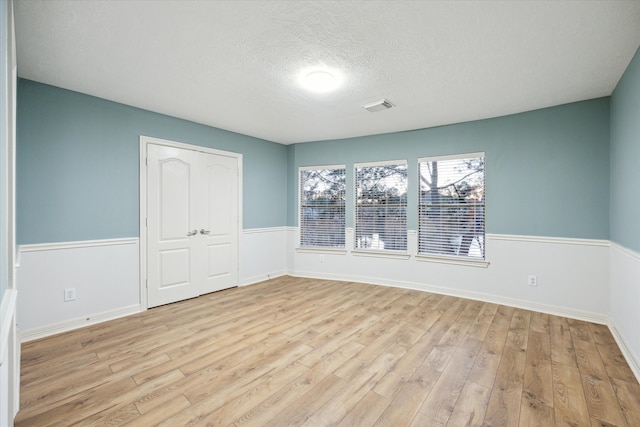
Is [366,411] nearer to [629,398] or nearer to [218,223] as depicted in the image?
[629,398]

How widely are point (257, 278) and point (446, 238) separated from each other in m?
3.21

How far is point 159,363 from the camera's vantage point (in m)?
2.46

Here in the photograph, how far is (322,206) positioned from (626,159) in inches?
158

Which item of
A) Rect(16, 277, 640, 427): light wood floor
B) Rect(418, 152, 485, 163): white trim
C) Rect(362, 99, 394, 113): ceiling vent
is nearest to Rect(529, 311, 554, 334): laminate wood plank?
Rect(16, 277, 640, 427): light wood floor

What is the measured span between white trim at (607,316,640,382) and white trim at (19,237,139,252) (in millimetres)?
5038

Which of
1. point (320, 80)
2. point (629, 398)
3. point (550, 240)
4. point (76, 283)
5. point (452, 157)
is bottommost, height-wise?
point (629, 398)

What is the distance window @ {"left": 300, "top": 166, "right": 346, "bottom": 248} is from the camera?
5434mm

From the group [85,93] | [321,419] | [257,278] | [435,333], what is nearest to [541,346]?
[435,333]

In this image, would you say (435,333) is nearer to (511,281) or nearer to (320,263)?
(511,281)

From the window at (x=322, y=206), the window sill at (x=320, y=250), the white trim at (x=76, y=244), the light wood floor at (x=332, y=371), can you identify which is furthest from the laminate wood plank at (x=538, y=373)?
the white trim at (x=76, y=244)

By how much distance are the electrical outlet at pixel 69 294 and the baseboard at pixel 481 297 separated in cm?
332

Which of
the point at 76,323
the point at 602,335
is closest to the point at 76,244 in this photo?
the point at 76,323

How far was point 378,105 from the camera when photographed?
3557mm

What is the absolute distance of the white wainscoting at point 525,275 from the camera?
3408mm
